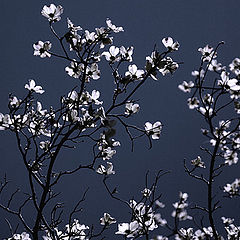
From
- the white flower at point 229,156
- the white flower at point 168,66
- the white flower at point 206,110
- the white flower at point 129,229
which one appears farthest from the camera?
the white flower at point 229,156

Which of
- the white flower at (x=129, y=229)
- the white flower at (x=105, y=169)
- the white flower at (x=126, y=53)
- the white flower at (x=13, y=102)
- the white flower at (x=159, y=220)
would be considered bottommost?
the white flower at (x=159, y=220)

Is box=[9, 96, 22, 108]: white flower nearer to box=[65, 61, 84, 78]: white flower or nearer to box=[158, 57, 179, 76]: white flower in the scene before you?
box=[65, 61, 84, 78]: white flower

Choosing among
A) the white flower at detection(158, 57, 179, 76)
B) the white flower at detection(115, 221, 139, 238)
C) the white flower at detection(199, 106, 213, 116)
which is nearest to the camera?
the white flower at detection(158, 57, 179, 76)

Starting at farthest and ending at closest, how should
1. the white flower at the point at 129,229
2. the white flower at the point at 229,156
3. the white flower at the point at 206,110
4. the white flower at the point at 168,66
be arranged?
the white flower at the point at 229,156, the white flower at the point at 206,110, the white flower at the point at 129,229, the white flower at the point at 168,66

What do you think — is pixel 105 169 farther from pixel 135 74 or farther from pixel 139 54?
pixel 139 54

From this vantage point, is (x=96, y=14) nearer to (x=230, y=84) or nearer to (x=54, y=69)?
(x=54, y=69)

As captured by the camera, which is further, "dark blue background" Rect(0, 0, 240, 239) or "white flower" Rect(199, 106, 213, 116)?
"dark blue background" Rect(0, 0, 240, 239)

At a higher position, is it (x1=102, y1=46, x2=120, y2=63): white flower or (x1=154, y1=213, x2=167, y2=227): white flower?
(x1=102, y1=46, x2=120, y2=63): white flower

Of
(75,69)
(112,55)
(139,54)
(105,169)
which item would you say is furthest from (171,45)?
(139,54)

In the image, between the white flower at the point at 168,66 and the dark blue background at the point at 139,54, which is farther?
the dark blue background at the point at 139,54

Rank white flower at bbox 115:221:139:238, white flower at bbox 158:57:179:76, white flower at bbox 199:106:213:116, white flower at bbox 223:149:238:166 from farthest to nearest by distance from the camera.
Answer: white flower at bbox 223:149:238:166
white flower at bbox 199:106:213:116
white flower at bbox 115:221:139:238
white flower at bbox 158:57:179:76

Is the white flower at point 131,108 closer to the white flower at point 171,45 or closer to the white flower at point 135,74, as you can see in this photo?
the white flower at point 135,74

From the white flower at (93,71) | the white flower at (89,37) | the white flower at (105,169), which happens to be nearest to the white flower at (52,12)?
the white flower at (89,37)

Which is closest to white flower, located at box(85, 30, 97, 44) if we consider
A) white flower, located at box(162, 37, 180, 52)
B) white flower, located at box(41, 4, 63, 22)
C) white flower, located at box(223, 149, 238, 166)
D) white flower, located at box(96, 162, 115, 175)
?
white flower, located at box(41, 4, 63, 22)
